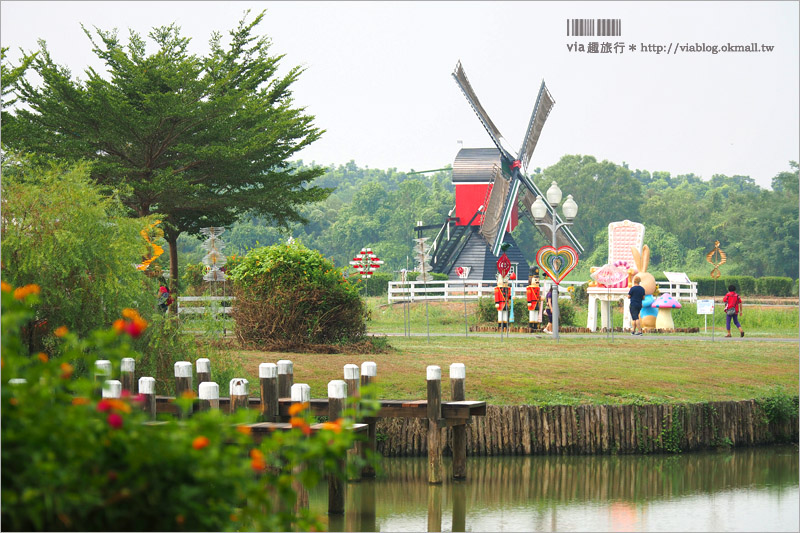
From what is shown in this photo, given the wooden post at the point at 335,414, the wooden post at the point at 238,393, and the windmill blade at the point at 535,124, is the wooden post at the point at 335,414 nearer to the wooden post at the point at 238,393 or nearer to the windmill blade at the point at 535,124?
the wooden post at the point at 238,393

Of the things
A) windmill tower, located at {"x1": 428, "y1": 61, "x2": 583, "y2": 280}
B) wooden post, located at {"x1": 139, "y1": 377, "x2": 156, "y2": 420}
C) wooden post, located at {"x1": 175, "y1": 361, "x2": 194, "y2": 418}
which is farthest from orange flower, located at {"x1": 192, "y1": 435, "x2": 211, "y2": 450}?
windmill tower, located at {"x1": 428, "y1": 61, "x2": 583, "y2": 280}

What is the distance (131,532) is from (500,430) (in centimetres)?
996

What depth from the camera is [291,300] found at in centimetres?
2209

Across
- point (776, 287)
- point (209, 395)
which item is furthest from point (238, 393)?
point (776, 287)

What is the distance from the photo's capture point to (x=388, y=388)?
16938 millimetres

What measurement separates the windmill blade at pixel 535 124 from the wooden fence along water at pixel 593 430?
3321 centimetres

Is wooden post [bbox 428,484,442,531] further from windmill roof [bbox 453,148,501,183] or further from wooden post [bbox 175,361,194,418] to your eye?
windmill roof [bbox 453,148,501,183]

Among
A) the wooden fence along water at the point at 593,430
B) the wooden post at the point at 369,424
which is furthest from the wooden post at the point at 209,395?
the wooden fence along water at the point at 593,430

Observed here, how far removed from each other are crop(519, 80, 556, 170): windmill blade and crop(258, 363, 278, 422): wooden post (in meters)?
37.4

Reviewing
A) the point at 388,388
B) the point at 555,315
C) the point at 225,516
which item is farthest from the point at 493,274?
→ the point at 225,516

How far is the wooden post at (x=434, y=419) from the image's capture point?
12.1 metres

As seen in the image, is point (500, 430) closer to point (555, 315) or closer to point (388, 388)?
point (388, 388)

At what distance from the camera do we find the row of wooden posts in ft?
36.0

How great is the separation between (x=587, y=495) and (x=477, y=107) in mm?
36698
